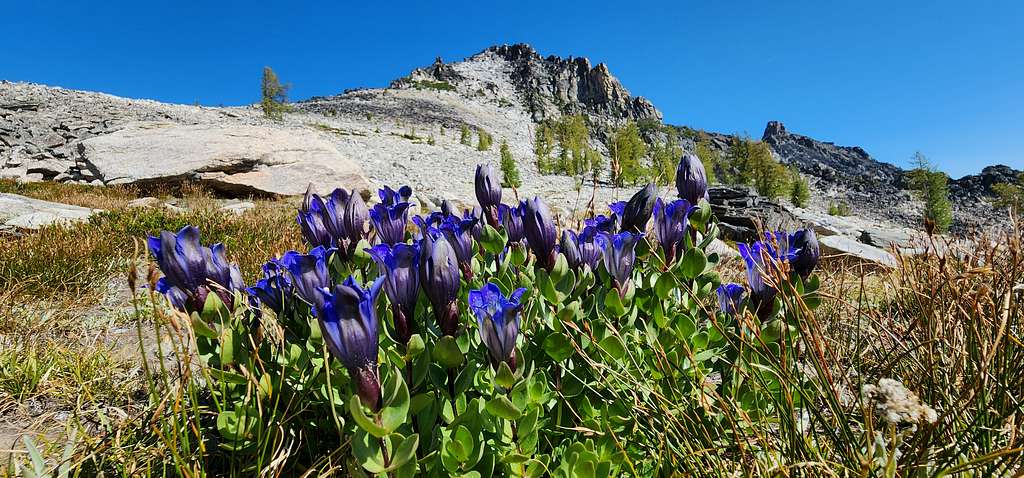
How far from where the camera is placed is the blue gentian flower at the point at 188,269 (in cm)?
151

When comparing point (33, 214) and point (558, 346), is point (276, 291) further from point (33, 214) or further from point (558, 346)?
point (33, 214)

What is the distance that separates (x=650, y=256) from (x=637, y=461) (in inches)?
31.7

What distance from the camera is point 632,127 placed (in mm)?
41469

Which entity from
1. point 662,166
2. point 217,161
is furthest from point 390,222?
point 217,161

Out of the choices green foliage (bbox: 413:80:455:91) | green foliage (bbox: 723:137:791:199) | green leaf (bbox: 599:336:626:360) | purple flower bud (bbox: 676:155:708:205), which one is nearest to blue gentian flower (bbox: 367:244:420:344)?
green leaf (bbox: 599:336:626:360)

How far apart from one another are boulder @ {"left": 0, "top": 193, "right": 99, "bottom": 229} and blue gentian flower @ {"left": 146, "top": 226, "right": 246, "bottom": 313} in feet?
20.2

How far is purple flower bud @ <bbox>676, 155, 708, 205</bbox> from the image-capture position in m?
2.19

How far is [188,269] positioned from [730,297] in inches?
77.4

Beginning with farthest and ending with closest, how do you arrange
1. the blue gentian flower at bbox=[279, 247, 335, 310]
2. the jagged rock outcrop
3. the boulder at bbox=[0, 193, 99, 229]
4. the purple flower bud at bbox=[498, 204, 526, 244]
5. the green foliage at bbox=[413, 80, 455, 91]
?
the green foliage at bbox=[413, 80, 455, 91], the jagged rock outcrop, the boulder at bbox=[0, 193, 99, 229], the purple flower bud at bbox=[498, 204, 526, 244], the blue gentian flower at bbox=[279, 247, 335, 310]

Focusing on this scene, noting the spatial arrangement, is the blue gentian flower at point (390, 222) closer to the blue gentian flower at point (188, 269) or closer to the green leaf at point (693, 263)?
the blue gentian flower at point (188, 269)

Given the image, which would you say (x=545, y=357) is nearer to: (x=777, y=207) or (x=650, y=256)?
(x=650, y=256)

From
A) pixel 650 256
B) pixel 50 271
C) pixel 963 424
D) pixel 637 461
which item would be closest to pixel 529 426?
pixel 637 461

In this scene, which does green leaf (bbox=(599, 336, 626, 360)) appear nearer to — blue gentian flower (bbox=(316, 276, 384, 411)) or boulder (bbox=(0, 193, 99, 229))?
blue gentian flower (bbox=(316, 276, 384, 411))

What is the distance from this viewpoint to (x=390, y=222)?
2.06 m
